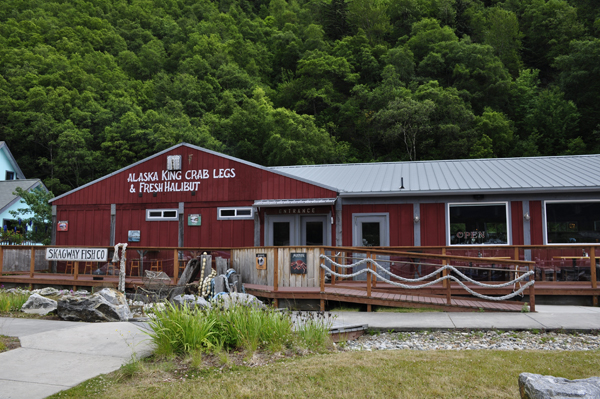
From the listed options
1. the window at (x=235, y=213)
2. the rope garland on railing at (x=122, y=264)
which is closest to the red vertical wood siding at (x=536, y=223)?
the window at (x=235, y=213)

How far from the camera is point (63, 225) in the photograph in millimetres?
18781

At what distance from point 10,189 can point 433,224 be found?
88.0 ft

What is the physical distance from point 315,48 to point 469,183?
43.5 meters

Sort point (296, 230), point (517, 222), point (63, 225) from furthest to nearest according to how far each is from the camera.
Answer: point (63, 225), point (296, 230), point (517, 222)

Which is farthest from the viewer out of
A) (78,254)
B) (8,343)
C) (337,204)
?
(337,204)

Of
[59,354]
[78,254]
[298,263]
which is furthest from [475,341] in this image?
[78,254]

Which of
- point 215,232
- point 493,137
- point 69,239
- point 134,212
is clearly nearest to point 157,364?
point 215,232

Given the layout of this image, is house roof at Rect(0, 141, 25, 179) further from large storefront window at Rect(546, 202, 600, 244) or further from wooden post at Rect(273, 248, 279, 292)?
large storefront window at Rect(546, 202, 600, 244)

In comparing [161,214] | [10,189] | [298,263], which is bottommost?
[298,263]

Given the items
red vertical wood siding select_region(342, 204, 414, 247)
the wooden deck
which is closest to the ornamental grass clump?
the wooden deck

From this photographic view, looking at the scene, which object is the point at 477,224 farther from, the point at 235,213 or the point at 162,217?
the point at 162,217

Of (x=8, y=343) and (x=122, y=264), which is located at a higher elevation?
(x=122, y=264)

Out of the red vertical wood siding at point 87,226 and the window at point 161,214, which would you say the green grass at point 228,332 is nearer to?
the window at point 161,214

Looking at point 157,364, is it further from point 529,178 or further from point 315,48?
point 315,48
